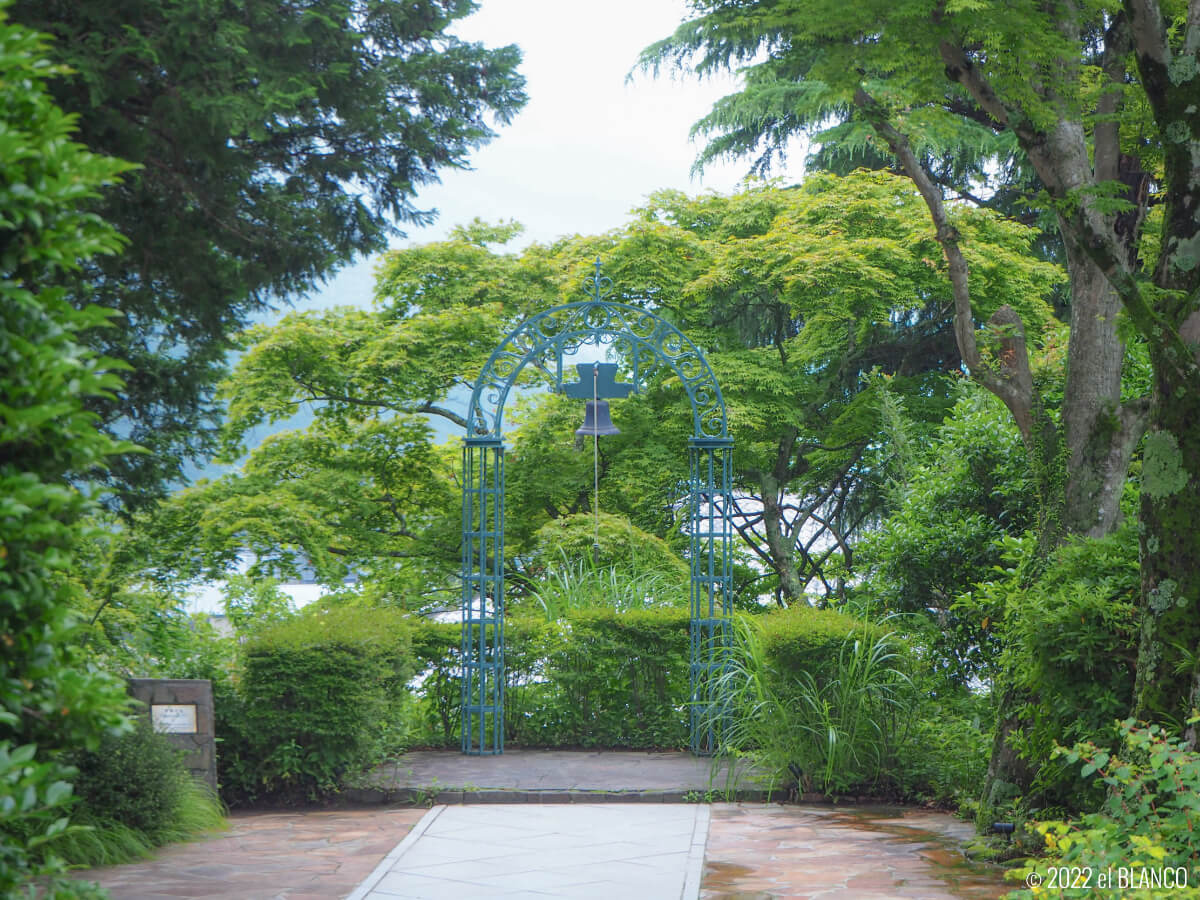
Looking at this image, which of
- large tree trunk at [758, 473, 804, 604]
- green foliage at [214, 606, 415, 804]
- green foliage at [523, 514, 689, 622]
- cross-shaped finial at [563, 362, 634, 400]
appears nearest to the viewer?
green foliage at [214, 606, 415, 804]

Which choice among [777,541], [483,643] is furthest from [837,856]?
[777,541]

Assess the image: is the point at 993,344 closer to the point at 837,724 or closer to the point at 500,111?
the point at 837,724

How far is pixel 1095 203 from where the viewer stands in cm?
487

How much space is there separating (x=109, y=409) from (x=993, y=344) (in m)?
4.84

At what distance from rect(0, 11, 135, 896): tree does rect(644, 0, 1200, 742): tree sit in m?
3.32

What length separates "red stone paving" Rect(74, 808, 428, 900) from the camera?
5.11 m

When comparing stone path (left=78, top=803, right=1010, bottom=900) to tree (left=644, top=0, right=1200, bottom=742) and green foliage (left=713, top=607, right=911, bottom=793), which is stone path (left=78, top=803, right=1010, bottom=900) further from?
tree (left=644, top=0, right=1200, bottom=742)

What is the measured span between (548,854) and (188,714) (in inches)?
92.9

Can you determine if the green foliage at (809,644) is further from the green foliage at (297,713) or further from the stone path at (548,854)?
the green foliage at (297,713)

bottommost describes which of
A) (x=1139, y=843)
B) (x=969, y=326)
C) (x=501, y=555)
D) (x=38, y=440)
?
(x=1139, y=843)

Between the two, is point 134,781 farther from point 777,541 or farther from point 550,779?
point 777,541

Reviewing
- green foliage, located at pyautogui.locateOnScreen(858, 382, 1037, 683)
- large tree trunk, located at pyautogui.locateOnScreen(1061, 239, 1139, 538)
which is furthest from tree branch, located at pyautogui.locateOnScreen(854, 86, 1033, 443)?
green foliage, located at pyautogui.locateOnScreen(858, 382, 1037, 683)

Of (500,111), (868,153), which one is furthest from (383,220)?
(868,153)

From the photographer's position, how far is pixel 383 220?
19.0 ft
